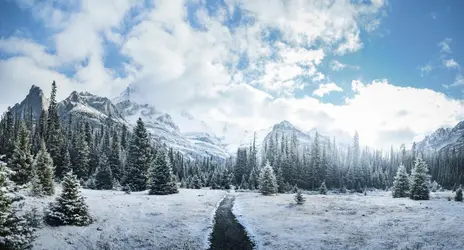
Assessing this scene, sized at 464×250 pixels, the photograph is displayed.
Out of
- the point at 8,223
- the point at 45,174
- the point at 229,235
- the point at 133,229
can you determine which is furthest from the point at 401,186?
the point at 8,223

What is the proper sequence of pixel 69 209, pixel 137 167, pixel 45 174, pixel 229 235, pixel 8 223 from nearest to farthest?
pixel 8 223 → pixel 69 209 → pixel 229 235 → pixel 45 174 → pixel 137 167

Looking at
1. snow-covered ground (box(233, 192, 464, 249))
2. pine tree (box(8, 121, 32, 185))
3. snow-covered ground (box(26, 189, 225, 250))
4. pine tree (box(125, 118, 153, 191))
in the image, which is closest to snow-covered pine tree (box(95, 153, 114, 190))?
pine tree (box(125, 118, 153, 191))

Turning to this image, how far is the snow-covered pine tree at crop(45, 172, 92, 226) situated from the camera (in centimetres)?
2205

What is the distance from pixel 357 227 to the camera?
2642 centimetres

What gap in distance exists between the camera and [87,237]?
2045cm

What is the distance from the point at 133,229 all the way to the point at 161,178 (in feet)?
76.1

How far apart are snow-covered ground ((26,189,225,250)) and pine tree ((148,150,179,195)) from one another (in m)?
11.7

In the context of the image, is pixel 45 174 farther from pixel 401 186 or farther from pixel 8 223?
pixel 401 186

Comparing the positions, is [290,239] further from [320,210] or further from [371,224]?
[320,210]

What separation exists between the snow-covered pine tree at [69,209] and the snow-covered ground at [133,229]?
2.75 feet

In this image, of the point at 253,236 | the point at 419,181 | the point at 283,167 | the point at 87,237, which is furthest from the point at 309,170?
the point at 87,237

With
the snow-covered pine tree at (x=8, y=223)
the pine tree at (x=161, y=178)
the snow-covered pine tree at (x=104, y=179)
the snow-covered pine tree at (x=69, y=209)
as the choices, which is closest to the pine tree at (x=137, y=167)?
the snow-covered pine tree at (x=104, y=179)

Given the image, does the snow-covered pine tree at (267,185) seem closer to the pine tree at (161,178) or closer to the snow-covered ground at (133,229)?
the pine tree at (161,178)

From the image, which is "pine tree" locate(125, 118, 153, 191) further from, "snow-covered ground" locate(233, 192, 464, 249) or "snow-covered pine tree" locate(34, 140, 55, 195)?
"snow-covered ground" locate(233, 192, 464, 249)
